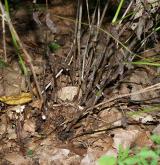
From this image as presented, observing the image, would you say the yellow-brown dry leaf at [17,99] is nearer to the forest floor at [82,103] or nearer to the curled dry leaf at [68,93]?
the forest floor at [82,103]

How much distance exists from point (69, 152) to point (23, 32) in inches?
42.9

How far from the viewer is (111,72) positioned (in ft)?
7.33

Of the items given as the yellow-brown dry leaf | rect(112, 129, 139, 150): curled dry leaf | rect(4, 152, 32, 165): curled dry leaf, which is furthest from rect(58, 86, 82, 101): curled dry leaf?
rect(4, 152, 32, 165): curled dry leaf

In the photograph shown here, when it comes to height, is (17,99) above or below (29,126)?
above

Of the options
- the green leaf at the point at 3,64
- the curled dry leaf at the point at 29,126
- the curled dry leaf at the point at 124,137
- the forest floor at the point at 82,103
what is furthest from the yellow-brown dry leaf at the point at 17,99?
the curled dry leaf at the point at 124,137

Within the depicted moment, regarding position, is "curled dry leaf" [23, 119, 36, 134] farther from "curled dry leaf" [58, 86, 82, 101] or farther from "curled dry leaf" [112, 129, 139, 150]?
"curled dry leaf" [112, 129, 139, 150]

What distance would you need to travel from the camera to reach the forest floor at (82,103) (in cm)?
207

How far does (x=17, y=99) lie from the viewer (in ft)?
7.41

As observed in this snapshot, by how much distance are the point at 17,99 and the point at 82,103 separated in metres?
0.40

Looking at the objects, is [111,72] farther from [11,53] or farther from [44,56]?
[11,53]

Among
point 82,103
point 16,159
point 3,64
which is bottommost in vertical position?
point 16,159

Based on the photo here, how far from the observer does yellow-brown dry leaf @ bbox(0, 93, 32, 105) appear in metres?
→ 2.24

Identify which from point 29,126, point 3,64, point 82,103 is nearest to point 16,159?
point 29,126

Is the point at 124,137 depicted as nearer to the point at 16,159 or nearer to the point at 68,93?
the point at 68,93
